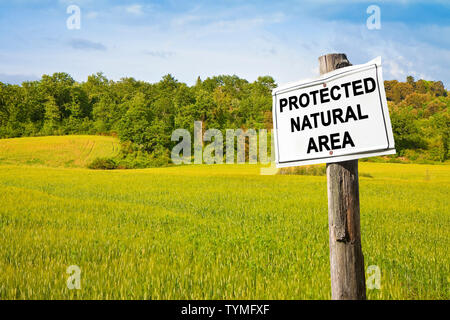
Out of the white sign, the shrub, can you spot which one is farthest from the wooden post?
the shrub

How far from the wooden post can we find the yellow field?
2262 inches

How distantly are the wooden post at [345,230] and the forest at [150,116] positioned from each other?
193ft

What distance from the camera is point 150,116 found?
78.8 m

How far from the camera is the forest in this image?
63812 millimetres

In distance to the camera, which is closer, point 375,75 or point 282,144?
point 375,75

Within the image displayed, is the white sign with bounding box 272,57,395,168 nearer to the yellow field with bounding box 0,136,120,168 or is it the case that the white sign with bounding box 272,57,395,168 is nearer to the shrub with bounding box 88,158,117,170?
the yellow field with bounding box 0,136,120,168

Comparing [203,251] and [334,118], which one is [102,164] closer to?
[203,251]

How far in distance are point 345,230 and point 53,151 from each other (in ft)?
206

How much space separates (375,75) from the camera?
2.57m

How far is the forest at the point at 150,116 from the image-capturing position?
2512 inches

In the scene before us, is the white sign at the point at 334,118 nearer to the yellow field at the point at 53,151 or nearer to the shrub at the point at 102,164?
the yellow field at the point at 53,151
